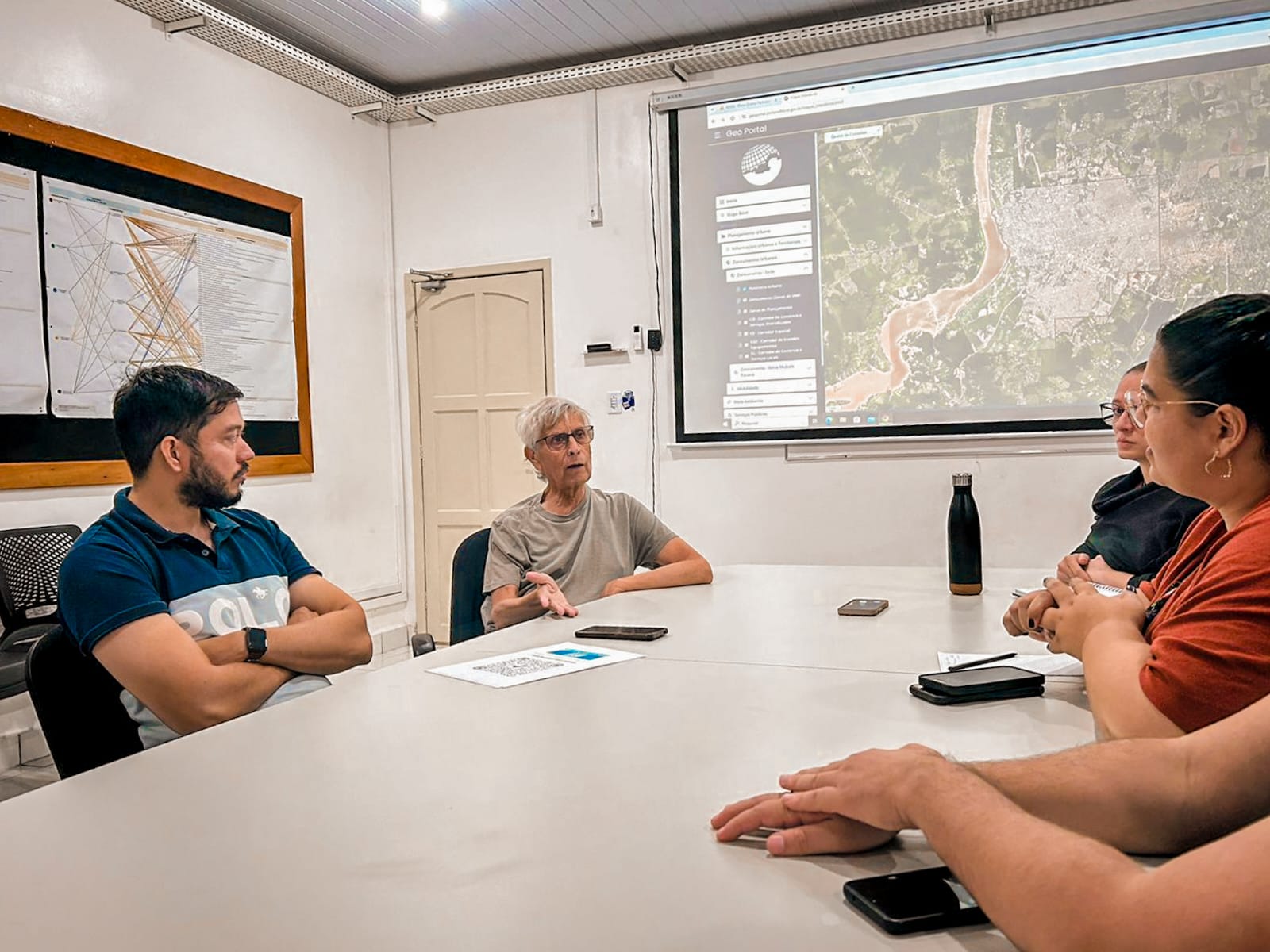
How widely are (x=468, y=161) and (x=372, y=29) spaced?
96 cm

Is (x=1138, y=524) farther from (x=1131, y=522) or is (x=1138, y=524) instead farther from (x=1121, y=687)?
(x=1121, y=687)

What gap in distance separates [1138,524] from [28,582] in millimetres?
3625

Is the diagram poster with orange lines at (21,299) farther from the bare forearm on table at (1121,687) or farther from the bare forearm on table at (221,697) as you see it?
the bare forearm on table at (1121,687)

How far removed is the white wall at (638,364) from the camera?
4.46 metres

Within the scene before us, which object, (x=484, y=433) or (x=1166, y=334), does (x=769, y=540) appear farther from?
(x=1166, y=334)

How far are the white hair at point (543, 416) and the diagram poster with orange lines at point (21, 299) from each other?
1.99 metres

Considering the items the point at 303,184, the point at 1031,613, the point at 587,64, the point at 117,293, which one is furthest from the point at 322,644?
the point at 587,64

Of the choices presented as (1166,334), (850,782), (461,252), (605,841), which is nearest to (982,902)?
(850,782)

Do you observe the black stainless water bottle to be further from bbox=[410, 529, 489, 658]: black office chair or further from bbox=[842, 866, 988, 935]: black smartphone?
bbox=[842, 866, 988, 935]: black smartphone

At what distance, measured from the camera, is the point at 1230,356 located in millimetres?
1248

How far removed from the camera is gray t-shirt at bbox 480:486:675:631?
9.11 feet

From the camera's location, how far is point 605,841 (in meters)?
0.99

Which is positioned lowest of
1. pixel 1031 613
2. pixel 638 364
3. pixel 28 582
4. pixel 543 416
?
pixel 28 582

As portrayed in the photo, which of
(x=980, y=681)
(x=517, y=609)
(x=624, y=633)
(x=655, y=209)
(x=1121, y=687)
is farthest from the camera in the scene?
(x=655, y=209)
